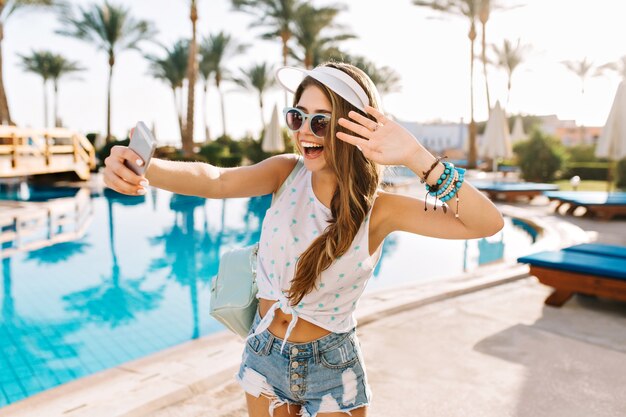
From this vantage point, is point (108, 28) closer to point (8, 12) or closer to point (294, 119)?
point (8, 12)

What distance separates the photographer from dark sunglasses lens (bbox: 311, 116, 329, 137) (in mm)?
1573

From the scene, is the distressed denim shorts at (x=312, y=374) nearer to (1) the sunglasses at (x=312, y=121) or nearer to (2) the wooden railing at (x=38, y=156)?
(1) the sunglasses at (x=312, y=121)

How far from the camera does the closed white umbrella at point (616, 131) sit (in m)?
11.6

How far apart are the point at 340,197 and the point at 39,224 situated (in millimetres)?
11707

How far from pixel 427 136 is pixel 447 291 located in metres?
50.3

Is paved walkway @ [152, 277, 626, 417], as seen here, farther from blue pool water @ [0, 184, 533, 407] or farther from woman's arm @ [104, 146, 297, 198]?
blue pool water @ [0, 184, 533, 407]

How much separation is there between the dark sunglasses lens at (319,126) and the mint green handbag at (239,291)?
9.1 inches

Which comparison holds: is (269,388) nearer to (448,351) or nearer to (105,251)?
(448,351)

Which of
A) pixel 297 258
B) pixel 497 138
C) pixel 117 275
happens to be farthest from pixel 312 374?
pixel 497 138

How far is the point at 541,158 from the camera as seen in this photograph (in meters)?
21.5

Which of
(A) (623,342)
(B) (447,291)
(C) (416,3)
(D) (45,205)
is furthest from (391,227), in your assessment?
(C) (416,3)

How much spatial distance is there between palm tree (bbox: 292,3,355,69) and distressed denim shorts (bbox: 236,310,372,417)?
98.2 ft

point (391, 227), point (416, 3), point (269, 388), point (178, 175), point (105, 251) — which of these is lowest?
point (105, 251)

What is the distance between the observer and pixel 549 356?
3.94 metres
